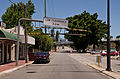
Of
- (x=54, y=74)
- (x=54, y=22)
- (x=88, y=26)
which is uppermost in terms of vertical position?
(x=88, y=26)

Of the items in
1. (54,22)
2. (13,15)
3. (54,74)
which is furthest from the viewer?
(13,15)

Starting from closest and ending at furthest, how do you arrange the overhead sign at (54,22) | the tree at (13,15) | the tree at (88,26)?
the overhead sign at (54,22) < the tree at (13,15) < the tree at (88,26)

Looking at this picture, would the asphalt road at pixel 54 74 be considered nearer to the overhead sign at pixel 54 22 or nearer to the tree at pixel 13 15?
the overhead sign at pixel 54 22

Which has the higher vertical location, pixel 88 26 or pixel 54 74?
pixel 88 26

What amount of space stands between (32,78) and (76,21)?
6634 cm

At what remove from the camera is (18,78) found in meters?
12.9

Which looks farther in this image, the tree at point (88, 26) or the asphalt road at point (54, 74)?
the tree at point (88, 26)

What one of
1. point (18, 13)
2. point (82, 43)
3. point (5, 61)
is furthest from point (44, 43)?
point (5, 61)

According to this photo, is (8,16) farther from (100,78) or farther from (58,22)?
(100,78)

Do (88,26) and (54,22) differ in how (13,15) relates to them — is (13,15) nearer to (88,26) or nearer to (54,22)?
(88,26)

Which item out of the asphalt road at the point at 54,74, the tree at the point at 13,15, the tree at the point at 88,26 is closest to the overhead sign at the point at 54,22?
the asphalt road at the point at 54,74

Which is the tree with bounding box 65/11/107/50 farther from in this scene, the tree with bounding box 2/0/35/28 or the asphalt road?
the asphalt road

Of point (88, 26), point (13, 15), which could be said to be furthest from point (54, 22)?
point (88, 26)

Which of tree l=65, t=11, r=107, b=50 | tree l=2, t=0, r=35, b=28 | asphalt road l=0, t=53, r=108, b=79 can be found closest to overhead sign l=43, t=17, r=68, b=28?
asphalt road l=0, t=53, r=108, b=79
